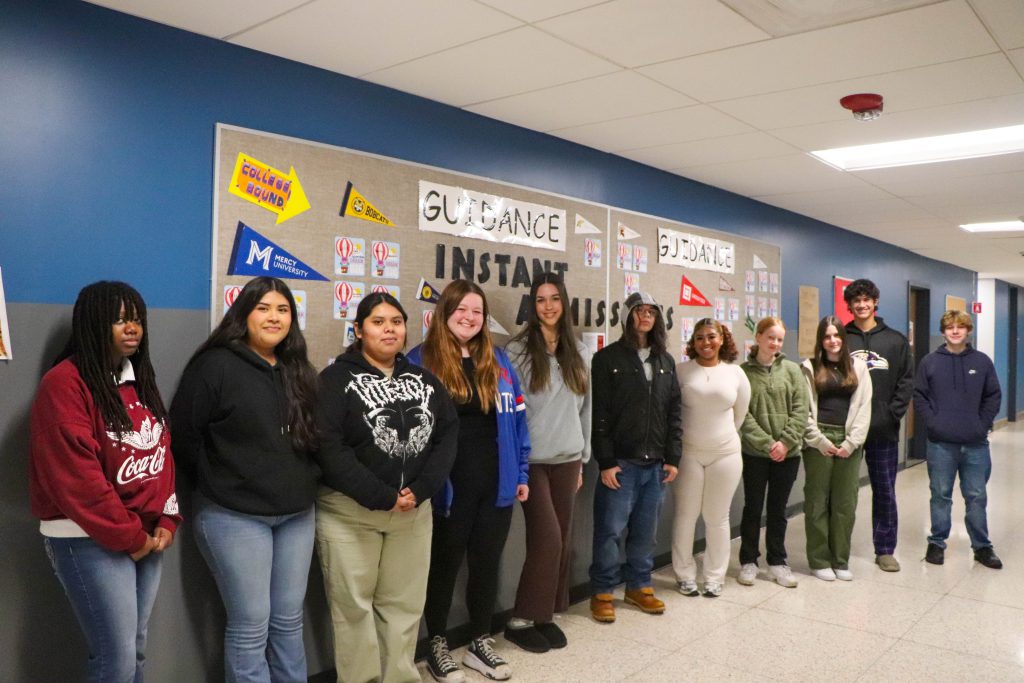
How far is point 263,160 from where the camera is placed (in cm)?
275

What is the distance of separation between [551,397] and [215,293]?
144cm

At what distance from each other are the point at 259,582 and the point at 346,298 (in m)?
1.10

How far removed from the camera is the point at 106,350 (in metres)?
2.13

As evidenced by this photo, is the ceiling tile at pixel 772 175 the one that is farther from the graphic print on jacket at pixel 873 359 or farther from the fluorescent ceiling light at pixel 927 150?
the graphic print on jacket at pixel 873 359

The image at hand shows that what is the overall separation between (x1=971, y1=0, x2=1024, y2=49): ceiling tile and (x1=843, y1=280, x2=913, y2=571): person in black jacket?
7.07 ft

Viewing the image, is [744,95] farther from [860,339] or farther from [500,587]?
[500,587]

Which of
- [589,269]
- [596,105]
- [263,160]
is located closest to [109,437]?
[263,160]

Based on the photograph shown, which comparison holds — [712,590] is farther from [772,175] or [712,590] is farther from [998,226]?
[998,226]

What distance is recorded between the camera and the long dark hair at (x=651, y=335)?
12.4 ft

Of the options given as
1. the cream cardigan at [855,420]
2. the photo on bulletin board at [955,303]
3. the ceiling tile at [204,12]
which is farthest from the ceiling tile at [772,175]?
the photo on bulletin board at [955,303]

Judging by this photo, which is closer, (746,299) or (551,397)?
(551,397)

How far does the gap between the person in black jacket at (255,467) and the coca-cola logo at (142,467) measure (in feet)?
0.50

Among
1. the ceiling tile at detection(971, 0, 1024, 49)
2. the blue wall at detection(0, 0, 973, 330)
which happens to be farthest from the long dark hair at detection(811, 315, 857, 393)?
the blue wall at detection(0, 0, 973, 330)

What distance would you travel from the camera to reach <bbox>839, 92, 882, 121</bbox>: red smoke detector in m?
3.23
